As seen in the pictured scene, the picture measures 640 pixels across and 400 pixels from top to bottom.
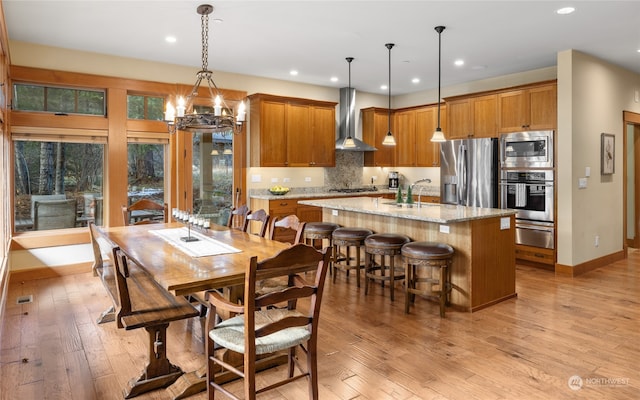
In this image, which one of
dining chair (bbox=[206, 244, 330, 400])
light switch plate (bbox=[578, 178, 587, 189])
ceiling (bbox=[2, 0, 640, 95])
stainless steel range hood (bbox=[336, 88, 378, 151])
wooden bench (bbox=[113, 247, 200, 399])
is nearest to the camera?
dining chair (bbox=[206, 244, 330, 400])

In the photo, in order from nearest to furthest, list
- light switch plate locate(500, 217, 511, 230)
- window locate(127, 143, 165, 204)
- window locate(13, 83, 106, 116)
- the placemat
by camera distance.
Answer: the placemat
light switch plate locate(500, 217, 511, 230)
window locate(13, 83, 106, 116)
window locate(127, 143, 165, 204)

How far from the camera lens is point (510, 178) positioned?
5906mm

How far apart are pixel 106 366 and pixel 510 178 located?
5319mm

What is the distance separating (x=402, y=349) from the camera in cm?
311

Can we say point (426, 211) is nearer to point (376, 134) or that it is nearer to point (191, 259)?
point (191, 259)

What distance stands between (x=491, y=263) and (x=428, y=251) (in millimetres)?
790

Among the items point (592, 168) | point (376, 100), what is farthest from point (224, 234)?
point (376, 100)

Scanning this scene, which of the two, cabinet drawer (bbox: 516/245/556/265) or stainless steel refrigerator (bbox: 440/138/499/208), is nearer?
cabinet drawer (bbox: 516/245/556/265)

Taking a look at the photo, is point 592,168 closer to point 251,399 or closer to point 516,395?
Result: point 516,395

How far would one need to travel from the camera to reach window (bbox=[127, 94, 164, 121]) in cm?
574

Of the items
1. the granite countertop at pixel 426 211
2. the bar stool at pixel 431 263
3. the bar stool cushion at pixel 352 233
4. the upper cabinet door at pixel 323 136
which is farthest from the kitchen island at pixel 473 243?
the upper cabinet door at pixel 323 136

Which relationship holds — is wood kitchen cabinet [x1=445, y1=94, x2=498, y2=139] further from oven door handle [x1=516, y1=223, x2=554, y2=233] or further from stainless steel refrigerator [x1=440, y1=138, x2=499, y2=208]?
oven door handle [x1=516, y1=223, x2=554, y2=233]

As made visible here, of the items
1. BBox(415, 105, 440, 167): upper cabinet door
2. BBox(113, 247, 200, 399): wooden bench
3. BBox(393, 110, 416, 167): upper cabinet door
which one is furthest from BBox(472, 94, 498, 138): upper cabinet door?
BBox(113, 247, 200, 399): wooden bench

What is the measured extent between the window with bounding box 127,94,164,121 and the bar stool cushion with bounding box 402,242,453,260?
402cm
